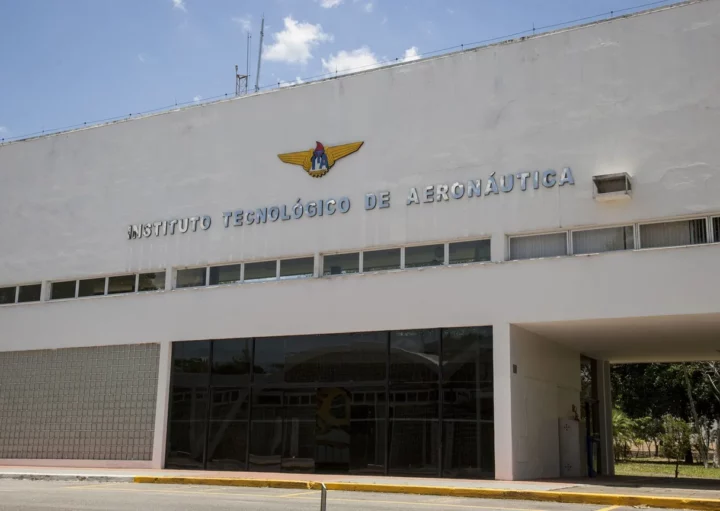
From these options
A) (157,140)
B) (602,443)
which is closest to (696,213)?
(602,443)

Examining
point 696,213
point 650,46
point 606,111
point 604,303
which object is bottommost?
point 604,303

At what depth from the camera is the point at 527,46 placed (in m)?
18.4

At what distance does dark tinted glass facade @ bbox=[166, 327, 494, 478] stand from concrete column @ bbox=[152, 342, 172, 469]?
0.16m

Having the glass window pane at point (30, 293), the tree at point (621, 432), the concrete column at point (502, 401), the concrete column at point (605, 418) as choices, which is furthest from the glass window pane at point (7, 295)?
the tree at point (621, 432)

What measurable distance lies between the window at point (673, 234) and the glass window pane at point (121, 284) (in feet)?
44.1

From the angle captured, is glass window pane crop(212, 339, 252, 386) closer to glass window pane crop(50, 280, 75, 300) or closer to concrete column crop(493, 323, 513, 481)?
glass window pane crop(50, 280, 75, 300)

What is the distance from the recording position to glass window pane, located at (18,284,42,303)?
80.1 feet

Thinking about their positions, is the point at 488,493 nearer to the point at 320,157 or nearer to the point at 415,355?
the point at 415,355

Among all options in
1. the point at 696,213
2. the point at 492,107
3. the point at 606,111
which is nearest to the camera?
the point at 696,213

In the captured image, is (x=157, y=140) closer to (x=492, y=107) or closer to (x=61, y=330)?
(x=61, y=330)

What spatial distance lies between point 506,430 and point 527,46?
8.43 meters

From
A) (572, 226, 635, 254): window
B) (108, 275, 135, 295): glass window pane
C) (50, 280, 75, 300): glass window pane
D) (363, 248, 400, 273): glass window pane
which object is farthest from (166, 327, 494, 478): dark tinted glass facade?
(50, 280, 75, 300): glass window pane

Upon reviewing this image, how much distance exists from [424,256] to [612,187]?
14.6ft

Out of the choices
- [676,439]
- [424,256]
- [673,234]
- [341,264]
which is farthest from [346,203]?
[676,439]
